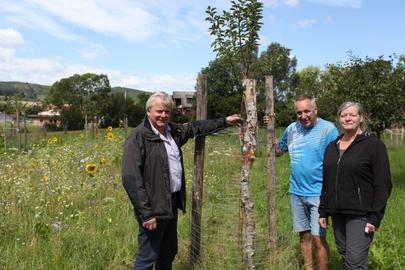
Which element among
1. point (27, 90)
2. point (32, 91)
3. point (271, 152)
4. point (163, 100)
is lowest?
point (271, 152)

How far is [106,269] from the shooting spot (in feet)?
13.8

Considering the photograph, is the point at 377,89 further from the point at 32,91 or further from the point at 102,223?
the point at 32,91

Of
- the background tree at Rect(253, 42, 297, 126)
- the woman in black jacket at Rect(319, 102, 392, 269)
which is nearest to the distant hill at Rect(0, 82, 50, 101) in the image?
the background tree at Rect(253, 42, 297, 126)

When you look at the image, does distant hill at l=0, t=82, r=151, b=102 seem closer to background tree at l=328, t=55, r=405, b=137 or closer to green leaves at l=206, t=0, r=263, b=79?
Answer: background tree at l=328, t=55, r=405, b=137

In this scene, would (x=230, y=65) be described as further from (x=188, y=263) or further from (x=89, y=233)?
(x=89, y=233)

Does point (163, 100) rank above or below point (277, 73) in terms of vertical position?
below

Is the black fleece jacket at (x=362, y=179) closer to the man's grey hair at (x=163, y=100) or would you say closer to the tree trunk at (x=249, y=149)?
the tree trunk at (x=249, y=149)

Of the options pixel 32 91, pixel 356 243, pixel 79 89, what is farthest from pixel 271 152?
pixel 32 91

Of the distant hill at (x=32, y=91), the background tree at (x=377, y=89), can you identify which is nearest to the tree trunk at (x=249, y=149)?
the background tree at (x=377, y=89)

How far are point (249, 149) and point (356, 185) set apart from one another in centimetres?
97

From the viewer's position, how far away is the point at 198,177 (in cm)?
442

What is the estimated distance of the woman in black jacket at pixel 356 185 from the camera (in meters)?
3.03

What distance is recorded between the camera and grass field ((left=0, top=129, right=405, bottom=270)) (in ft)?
14.1

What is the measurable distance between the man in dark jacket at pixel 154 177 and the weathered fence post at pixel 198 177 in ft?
2.26
